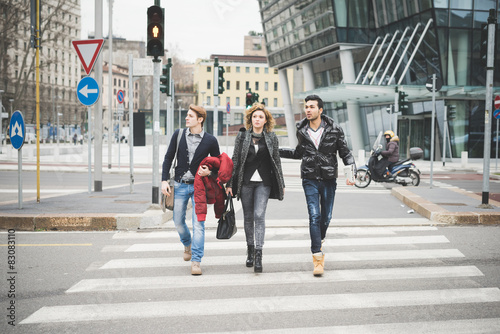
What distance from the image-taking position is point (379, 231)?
8.54m

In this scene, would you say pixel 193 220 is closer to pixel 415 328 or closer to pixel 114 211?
pixel 415 328

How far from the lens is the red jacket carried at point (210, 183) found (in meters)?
5.61

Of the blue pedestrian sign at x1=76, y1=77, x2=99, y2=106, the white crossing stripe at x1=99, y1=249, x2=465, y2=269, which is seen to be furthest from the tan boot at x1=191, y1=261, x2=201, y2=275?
the blue pedestrian sign at x1=76, y1=77, x2=99, y2=106

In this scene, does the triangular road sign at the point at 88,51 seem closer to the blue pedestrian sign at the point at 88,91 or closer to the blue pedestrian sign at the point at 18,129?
the blue pedestrian sign at the point at 88,91

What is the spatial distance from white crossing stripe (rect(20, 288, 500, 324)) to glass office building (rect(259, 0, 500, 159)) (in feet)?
75.8

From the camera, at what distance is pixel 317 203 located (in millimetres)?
5754

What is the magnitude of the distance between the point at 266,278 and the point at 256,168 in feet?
3.93

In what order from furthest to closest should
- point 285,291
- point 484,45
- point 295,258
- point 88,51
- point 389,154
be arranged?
point 389,154
point 88,51
point 484,45
point 295,258
point 285,291

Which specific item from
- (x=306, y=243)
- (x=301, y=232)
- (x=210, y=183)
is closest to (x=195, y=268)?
(x=210, y=183)

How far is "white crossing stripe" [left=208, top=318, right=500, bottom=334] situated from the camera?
3957 mm

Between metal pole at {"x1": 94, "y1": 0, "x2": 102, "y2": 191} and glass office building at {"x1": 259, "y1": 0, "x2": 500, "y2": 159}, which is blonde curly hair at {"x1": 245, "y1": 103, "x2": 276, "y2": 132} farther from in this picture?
glass office building at {"x1": 259, "y1": 0, "x2": 500, "y2": 159}

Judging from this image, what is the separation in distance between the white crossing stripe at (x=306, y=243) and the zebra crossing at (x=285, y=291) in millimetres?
28

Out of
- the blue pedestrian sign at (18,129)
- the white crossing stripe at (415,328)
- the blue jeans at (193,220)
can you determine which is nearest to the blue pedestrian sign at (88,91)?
the blue pedestrian sign at (18,129)

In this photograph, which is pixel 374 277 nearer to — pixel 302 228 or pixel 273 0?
pixel 302 228
